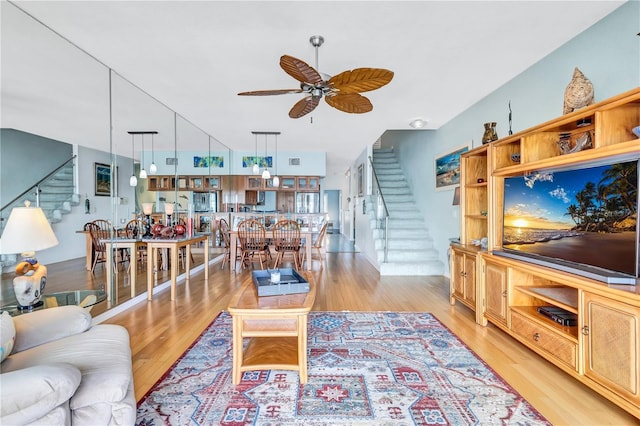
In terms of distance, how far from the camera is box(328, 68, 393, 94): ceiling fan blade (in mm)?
2285

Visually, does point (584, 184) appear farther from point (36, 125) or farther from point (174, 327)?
point (36, 125)

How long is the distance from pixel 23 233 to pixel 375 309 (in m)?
3.20

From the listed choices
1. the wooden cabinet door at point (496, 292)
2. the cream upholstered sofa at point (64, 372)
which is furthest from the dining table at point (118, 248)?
the wooden cabinet door at point (496, 292)

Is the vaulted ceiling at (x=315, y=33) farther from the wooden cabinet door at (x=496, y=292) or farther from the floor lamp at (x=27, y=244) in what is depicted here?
the wooden cabinet door at (x=496, y=292)

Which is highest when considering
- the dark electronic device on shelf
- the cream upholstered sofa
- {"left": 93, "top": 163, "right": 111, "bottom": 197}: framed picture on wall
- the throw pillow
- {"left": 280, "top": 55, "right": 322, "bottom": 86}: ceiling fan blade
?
{"left": 280, "top": 55, "right": 322, "bottom": 86}: ceiling fan blade

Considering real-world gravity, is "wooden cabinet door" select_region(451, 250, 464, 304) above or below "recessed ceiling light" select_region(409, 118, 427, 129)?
below

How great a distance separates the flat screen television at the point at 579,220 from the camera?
1.81 metres

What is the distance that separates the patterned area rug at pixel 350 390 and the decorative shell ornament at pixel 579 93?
2.08 metres

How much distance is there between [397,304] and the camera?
3.71 meters

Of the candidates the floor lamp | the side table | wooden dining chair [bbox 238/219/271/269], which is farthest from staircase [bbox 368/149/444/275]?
the floor lamp

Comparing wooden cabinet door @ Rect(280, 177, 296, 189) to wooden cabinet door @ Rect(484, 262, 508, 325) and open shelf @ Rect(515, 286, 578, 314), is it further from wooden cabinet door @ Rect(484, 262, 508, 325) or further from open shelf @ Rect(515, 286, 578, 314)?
open shelf @ Rect(515, 286, 578, 314)

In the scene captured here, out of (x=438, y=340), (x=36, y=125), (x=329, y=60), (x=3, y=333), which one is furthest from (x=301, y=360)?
(x=36, y=125)

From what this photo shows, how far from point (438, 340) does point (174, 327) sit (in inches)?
101

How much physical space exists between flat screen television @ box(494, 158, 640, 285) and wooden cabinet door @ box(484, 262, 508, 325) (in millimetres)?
186
